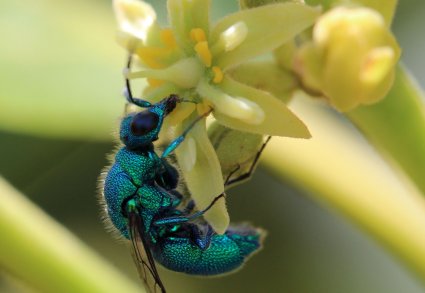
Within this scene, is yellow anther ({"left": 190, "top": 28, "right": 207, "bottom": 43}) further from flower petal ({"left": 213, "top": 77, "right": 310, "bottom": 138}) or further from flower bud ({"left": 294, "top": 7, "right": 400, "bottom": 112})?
flower bud ({"left": 294, "top": 7, "right": 400, "bottom": 112})

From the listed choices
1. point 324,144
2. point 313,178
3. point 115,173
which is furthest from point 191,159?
point 324,144

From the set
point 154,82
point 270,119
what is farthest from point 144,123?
point 270,119

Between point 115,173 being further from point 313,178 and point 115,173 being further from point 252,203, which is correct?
point 252,203

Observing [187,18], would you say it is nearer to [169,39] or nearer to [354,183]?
[169,39]

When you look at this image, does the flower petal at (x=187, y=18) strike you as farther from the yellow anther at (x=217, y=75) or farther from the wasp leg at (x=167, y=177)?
the wasp leg at (x=167, y=177)

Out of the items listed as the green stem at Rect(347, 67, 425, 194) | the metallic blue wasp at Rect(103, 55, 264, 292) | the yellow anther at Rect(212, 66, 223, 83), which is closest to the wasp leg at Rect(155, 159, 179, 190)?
the metallic blue wasp at Rect(103, 55, 264, 292)

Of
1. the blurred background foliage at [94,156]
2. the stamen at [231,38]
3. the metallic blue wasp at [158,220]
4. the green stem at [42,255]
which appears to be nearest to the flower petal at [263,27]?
the stamen at [231,38]
